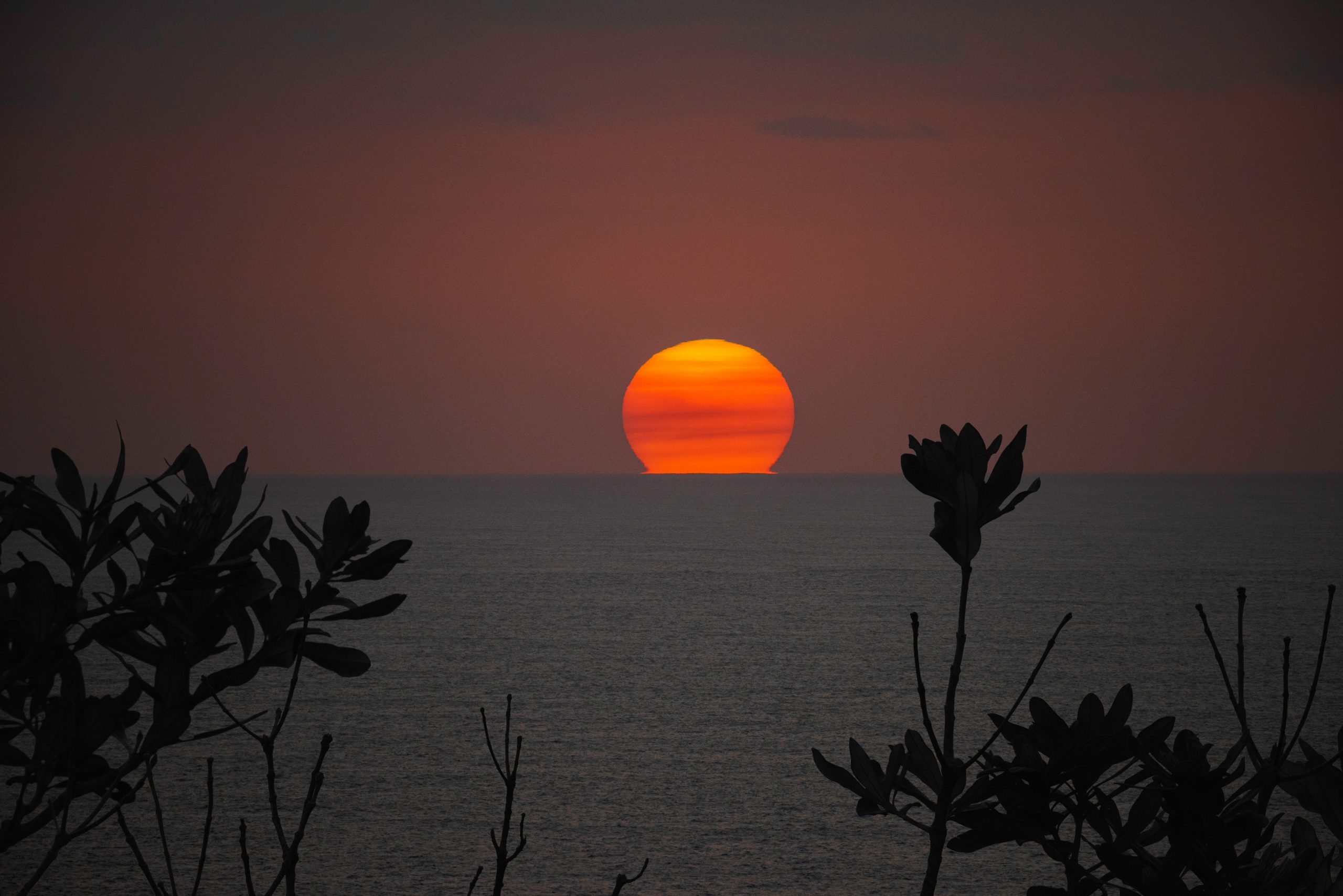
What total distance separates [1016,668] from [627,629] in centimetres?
1015

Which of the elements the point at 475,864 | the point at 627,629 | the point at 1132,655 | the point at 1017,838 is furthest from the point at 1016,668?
the point at 1017,838

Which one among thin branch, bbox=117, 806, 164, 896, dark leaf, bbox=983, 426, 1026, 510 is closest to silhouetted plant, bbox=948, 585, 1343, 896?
dark leaf, bbox=983, 426, 1026, 510

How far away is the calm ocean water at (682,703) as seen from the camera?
445 inches

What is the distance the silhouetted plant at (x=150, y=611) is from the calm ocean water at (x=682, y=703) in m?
9.03

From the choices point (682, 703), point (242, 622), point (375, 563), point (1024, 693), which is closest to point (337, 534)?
point (375, 563)

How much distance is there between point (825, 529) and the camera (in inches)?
3191

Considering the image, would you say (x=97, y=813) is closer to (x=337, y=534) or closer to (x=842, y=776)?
(x=337, y=534)

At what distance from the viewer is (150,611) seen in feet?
5.16

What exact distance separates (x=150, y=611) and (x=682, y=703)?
60.6 ft

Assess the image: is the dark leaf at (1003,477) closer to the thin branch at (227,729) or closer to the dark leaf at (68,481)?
the thin branch at (227,729)

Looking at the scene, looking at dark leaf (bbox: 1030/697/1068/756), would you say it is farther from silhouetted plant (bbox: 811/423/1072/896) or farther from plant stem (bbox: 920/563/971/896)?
plant stem (bbox: 920/563/971/896)

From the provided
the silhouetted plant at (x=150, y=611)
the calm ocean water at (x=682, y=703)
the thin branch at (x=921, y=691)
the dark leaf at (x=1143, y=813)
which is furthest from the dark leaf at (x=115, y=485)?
the calm ocean water at (x=682, y=703)

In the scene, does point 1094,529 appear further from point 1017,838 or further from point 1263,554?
point 1017,838

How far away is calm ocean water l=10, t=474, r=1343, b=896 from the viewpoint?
11.3 m
